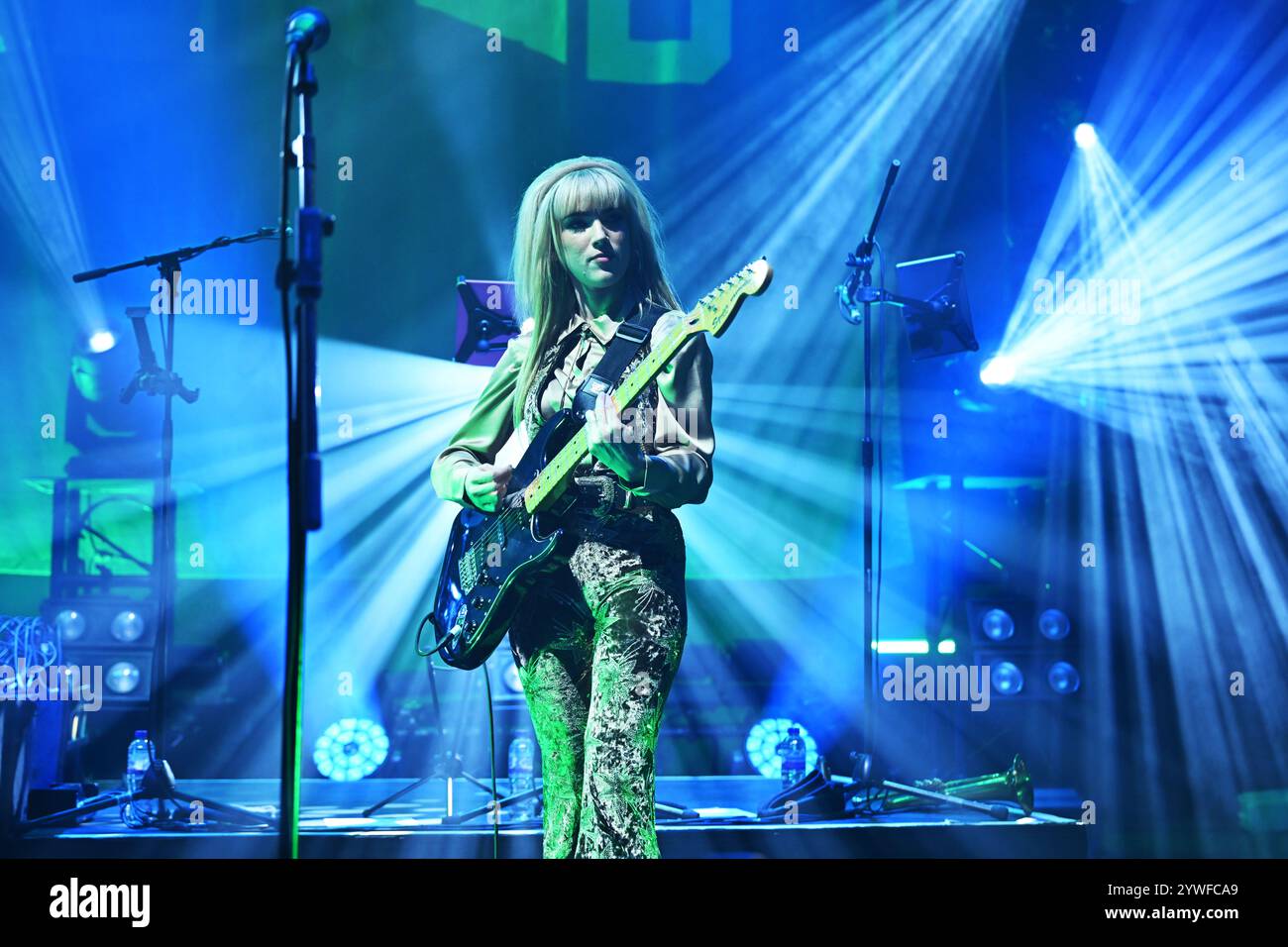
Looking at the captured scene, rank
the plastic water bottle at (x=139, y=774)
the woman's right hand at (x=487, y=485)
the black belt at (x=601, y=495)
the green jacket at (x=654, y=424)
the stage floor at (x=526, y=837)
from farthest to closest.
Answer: the plastic water bottle at (x=139, y=774), the stage floor at (x=526, y=837), the woman's right hand at (x=487, y=485), the black belt at (x=601, y=495), the green jacket at (x=654, y=424)

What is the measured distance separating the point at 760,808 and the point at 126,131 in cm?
356

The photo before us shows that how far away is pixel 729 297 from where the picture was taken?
8.82 feet

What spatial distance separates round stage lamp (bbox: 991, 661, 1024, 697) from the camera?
4523 millimetres

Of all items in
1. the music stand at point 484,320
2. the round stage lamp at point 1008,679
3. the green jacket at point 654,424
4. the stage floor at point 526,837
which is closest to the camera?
the green jacket at point 654,424

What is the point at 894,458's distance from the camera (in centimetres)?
538

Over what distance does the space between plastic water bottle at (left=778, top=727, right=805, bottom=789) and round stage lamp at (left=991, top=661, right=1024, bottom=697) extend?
0.79 m

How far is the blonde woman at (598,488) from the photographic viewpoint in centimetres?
264

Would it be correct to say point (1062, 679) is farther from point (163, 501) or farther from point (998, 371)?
point (163, 501)

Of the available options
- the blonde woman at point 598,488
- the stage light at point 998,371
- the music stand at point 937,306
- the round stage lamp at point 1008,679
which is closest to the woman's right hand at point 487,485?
the blonde woman at point 598,488

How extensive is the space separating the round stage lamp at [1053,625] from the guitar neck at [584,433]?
98.6 inches

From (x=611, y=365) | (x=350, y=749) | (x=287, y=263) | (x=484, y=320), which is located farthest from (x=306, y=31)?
(x=350, y=749)

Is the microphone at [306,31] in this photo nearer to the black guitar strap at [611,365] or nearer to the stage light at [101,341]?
the black guitar strap at [611,365]

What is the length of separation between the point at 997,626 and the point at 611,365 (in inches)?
94.1
